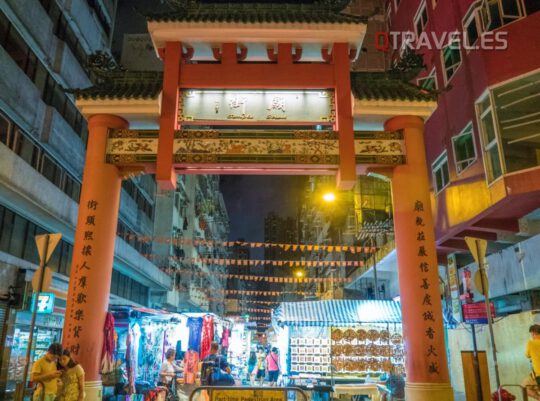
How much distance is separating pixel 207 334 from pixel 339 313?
9236mm

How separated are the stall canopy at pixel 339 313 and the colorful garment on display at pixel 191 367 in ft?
14.8

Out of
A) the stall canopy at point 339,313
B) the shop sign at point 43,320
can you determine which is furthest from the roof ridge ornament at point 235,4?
the shop sign at point 43,320

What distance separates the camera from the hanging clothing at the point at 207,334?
23219 millimetres

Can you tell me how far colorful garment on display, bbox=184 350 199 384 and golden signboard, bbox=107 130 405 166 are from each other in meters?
10.3

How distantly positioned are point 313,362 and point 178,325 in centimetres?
997

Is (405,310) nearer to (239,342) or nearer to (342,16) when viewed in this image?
(342,16)

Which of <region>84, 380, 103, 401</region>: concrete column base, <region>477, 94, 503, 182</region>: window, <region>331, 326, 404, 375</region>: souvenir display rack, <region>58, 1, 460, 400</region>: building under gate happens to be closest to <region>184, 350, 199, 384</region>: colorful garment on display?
<region>331, 326, 404, 375</region>: souvenir display rack

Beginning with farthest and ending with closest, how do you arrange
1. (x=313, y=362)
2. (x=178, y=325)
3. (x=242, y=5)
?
(x=178, y=325) → (x=313, y=362) → (x=242, y=5)

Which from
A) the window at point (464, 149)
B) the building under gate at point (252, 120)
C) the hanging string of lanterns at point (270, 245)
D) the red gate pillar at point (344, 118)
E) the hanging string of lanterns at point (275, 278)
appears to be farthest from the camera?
the hanging string of lanterns at point (275, 278)

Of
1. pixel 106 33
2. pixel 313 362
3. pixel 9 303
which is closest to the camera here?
pixel 9 303

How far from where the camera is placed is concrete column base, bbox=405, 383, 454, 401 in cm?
1022

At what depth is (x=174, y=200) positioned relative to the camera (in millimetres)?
39781

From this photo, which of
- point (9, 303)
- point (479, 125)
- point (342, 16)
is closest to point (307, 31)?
point (342, 16)

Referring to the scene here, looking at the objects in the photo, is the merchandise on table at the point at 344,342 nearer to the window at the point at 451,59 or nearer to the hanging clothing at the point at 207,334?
the hanging clothing at the point at 207,334
